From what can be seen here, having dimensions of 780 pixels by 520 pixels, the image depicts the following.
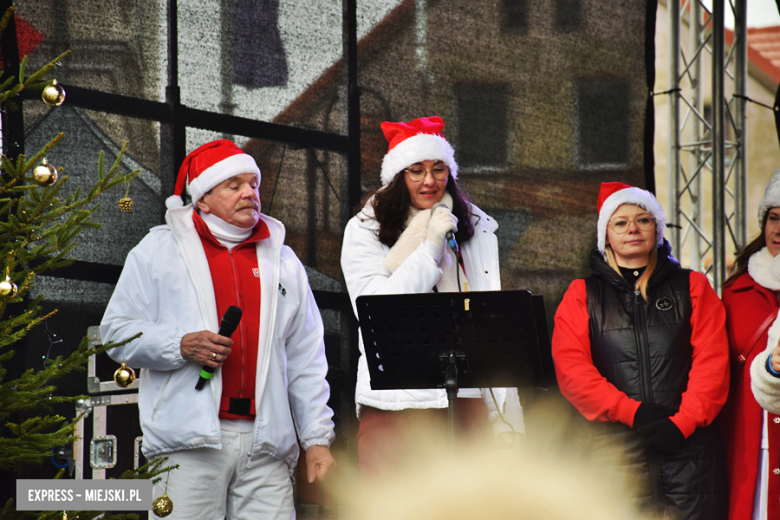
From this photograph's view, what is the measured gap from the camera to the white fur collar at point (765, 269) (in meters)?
3.36

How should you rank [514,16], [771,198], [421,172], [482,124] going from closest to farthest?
[421,172], [771,198], [482,124], [514,16]

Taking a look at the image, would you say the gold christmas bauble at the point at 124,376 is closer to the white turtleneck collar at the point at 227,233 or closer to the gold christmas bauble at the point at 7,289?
the white turtleneck collar at the point at 227,233

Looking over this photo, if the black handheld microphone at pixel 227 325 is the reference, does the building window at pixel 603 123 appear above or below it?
above

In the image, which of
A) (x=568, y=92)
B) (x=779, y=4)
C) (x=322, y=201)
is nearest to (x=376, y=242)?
(x=322, y=201)

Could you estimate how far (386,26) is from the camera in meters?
4.44

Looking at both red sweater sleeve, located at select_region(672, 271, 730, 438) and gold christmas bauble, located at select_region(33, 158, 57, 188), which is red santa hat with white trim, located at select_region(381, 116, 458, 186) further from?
gold christmas bauble, located at select_region(33, 158, 57, 188)

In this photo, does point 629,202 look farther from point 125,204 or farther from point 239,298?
point 125,204

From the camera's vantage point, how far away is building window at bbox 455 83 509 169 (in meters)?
4.53

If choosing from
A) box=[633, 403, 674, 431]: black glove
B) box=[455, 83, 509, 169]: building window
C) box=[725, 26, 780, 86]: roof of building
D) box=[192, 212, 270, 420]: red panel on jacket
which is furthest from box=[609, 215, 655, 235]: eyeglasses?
box=[725, 26, 780, 86]: roof of building

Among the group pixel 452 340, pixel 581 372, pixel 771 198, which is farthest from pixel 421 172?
pixel 771 198

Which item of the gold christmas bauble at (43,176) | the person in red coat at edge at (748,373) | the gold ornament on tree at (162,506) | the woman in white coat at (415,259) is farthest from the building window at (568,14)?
the gold ornament on tree at (162,506)

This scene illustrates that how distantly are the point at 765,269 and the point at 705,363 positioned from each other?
568mm

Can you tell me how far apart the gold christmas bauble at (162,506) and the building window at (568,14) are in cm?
345

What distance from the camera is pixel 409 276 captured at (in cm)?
309
